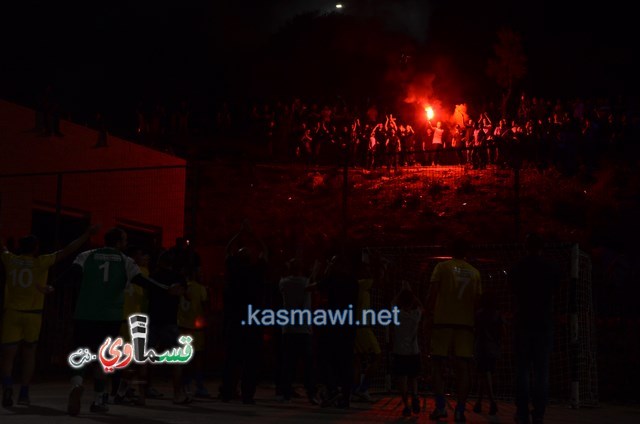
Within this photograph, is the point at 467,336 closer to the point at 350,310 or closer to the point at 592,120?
the point at 350,310

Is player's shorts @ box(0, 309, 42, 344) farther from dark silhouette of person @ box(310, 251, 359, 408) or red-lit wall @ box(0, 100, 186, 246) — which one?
red-lit wall @ box(0, 100, 186, 246)

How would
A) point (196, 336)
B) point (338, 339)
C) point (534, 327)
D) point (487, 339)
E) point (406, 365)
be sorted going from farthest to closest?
point (196, 336) < point (487, 339) < point (338, 339) < point (406, 365) < point (534, 327)

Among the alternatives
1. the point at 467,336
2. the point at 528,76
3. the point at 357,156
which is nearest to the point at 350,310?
the point at 467,336

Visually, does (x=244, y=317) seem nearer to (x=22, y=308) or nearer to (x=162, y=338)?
(x=162, y=338)

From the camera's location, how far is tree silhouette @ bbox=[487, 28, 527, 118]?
172 ft

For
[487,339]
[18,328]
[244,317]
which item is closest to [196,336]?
[244,317]

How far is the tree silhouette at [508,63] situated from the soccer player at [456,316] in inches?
1703

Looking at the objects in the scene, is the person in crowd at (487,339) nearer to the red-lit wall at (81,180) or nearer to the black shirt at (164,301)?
the black shirt at (164,301)

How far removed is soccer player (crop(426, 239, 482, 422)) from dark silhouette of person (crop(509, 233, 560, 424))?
0.84m

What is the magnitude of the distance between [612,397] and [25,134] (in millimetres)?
14817

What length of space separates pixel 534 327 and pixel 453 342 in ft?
3.86

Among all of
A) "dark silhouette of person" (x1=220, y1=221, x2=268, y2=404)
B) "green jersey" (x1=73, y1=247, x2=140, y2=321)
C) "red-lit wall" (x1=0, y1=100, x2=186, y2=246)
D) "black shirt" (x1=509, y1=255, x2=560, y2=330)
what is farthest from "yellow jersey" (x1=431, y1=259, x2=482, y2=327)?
"red-lit wall" (x1=0, y1=100, x2=186, y2=246)

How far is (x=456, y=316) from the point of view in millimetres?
9516

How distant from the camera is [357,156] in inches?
1022
